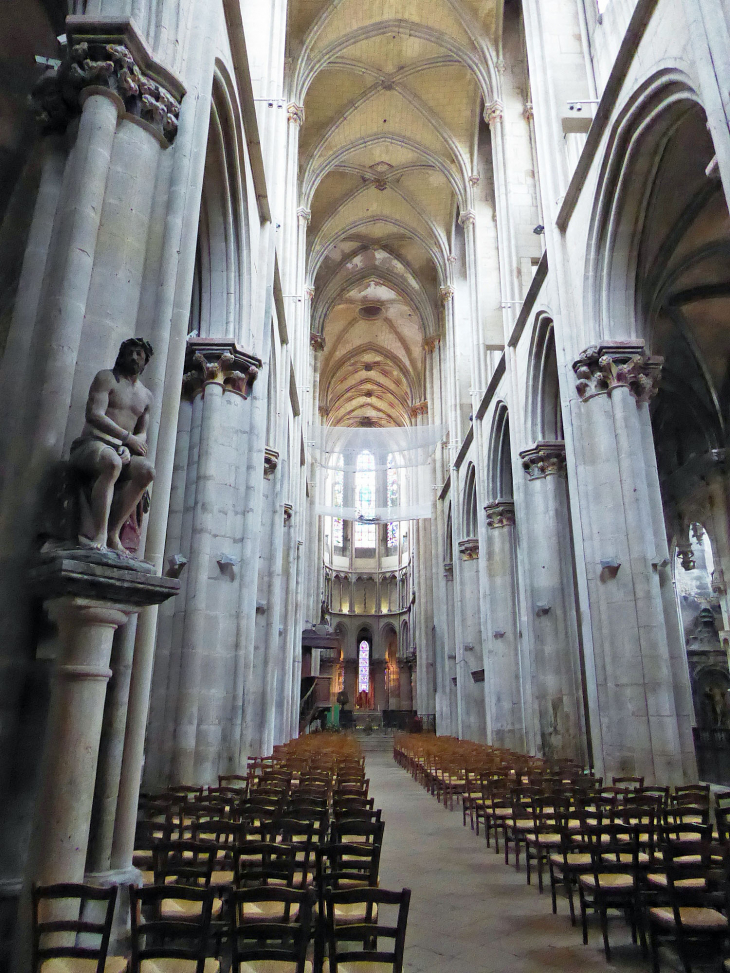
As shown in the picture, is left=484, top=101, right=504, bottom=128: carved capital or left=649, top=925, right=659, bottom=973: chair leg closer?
left=649, top=925, right=659, bottom=973: chair leg

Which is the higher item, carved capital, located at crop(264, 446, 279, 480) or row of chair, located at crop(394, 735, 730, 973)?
carved capital, located at crop(264, 446, 279, 480)

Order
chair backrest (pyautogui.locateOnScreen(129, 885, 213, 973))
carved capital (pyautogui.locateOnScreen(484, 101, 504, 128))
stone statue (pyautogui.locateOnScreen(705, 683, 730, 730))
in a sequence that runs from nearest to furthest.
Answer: chair backrest (pyautogui.locateOnScreen(129, 885, 213, 973)) → carved capital (pyautogui.locateOnScreen(484, 101, 504, 128)) → stone statue (pyautogui.locateOnScreen(705, 683, 730, 730))

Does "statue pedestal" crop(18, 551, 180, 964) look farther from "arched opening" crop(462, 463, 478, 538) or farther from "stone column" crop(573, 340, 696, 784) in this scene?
"arched opening" crop(462, 463, 478, 538)

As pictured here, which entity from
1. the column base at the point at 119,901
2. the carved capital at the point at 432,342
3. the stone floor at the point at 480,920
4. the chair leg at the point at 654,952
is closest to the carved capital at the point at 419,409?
the carved capital at the point at 432,342

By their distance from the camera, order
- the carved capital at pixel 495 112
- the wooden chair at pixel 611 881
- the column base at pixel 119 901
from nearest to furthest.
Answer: the column base at pixel 119 901, the wooden chair at pixel 611 881, the carved capital at pixel 495 112

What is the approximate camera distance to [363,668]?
48094mm

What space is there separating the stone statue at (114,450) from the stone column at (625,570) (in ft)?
24.8

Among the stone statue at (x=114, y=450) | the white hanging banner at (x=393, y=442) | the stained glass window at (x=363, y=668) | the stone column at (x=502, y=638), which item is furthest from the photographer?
the stained glass window at (x=363, y=668)

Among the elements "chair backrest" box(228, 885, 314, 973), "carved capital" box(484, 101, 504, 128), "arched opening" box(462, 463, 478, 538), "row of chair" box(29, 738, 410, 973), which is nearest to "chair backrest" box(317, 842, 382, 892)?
"row of chair" box(29, 738, 410, 973)

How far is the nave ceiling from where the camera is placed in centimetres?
2038

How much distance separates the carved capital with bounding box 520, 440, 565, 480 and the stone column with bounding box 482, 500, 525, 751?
4153mm

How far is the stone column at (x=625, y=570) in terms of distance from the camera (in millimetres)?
9359

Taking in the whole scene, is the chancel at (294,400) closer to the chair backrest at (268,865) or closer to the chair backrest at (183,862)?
the chair backrest at (183,862)

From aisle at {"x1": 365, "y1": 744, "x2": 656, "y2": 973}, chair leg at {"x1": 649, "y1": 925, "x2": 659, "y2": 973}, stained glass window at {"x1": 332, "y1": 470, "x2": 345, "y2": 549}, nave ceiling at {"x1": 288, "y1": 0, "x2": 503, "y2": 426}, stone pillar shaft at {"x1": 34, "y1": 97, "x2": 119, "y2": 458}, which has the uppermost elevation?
nave ceiling at {"x1": 288, "y1": 0, "x2": 503, "y2": 426}
